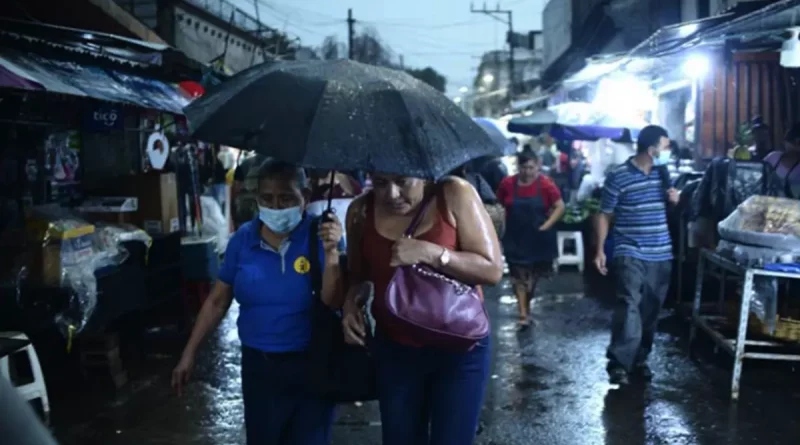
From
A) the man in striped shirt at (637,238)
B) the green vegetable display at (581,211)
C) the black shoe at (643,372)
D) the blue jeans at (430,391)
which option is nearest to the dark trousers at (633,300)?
the man in striped shirt at (637,238)

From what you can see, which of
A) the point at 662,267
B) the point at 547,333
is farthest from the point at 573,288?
the point at 662,267

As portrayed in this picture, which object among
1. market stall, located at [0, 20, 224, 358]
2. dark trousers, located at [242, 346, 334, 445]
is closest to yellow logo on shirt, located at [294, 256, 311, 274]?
dark trousers, located at [242, 346, 334, 445]

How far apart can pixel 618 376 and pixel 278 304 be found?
4196mm

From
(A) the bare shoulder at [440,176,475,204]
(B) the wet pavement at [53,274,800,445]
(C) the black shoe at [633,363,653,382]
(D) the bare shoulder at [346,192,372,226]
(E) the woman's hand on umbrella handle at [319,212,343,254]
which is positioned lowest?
(B) the wet pavement at [53,274,800,445]

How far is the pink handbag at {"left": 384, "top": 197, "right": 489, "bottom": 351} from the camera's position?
324 cm

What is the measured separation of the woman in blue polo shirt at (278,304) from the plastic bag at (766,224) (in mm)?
4083

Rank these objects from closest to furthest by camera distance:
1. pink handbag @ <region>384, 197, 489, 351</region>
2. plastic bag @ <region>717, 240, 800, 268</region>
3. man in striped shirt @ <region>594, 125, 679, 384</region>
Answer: pink handbag @ <region>384, 197, 489, 351</region> < plastic bag @ <region>717, 240, 800, 268</region> < man in striped shirt @ <region>594, 125, 679, 384</region>

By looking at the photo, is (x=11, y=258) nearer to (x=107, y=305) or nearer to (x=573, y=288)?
→ (x=107, y=305)

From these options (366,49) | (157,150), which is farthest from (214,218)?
(366,49)

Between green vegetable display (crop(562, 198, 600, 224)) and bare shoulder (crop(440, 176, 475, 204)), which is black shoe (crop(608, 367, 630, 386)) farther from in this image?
green vegetable display (crop(562, 198, 600, 224))

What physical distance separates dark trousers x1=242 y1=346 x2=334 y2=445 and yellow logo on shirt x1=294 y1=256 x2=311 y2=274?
38 cm

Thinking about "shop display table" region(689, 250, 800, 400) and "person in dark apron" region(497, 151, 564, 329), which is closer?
"shop display table" region(689, 250, 800, 400)

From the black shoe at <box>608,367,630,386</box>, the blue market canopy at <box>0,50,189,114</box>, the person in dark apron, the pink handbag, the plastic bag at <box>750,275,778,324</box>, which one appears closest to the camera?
the pink handbag

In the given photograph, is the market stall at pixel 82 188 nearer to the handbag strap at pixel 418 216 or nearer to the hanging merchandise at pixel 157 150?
the hanging merchandise at pixel 157 150
